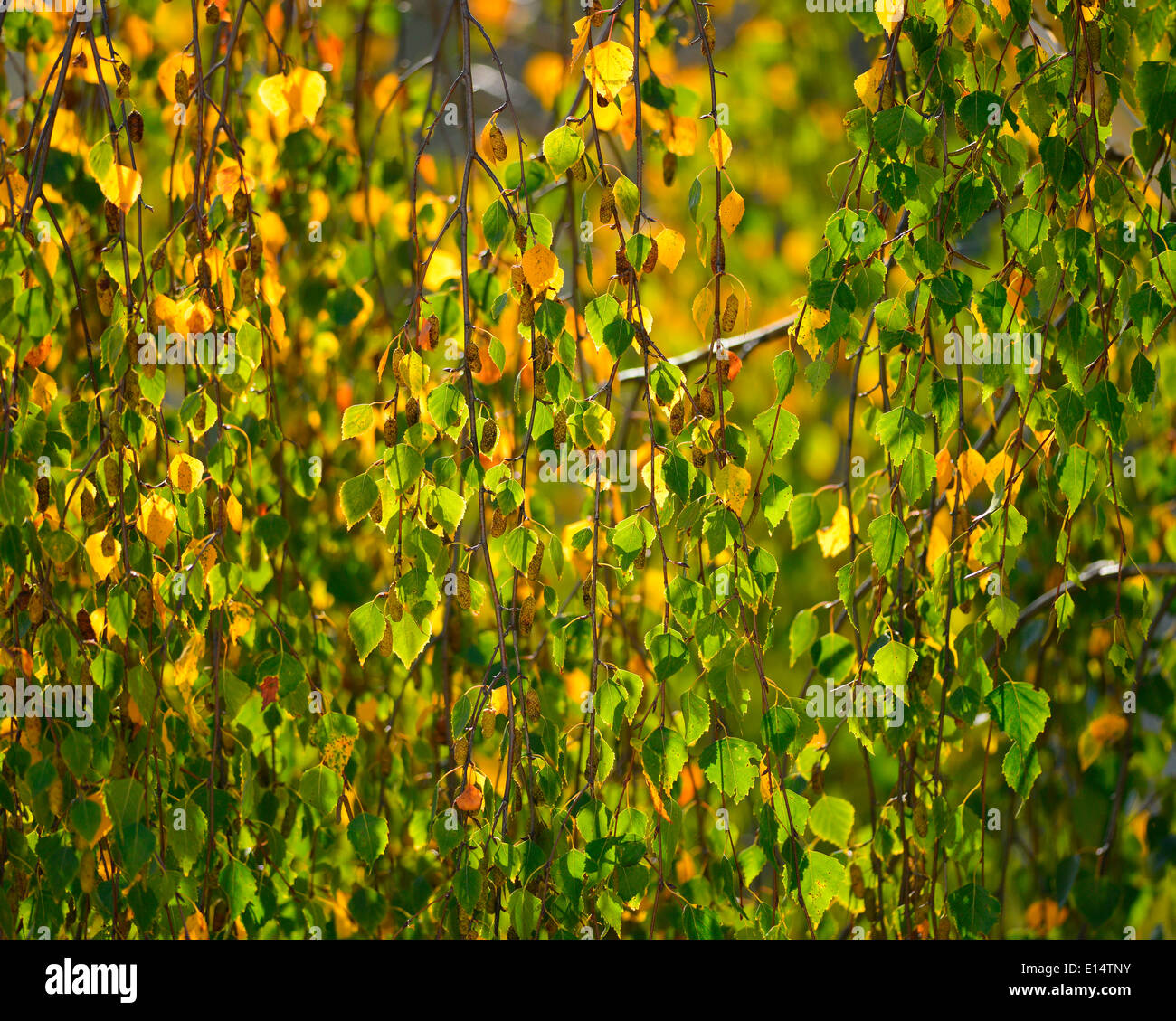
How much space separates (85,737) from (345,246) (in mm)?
708

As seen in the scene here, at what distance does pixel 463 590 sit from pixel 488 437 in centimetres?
11

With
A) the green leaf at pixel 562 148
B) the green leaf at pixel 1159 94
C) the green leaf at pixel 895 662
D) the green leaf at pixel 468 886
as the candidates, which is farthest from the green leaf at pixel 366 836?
the green leaf at pixel 1159 94

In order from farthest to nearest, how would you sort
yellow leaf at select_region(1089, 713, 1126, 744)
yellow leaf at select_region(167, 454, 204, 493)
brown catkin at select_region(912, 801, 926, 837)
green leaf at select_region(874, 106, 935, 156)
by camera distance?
yellow leaf at select_region(1089, 713, 1126, 744) → brown catkin at select_region(912, 801, 926, 837) → yellow leaf at select_region(167, 454, 204, 493) → green leaf at select_region(874, 106, 935, 156)

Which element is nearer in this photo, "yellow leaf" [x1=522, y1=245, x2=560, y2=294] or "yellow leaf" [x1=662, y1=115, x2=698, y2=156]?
"yellow leaf" [x1=522, y1=245, x2=560, y2=294]

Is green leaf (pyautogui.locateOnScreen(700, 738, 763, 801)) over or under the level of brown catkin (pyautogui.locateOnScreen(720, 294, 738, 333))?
under

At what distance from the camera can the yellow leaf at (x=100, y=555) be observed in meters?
0.93

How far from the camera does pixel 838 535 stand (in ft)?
3.56

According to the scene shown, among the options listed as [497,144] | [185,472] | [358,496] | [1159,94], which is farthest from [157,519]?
[1159,94]

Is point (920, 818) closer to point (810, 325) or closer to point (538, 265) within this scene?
point (810, 325)

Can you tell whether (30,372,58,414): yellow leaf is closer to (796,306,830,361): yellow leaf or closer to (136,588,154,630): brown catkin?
(136,588,154,630): brown catkin

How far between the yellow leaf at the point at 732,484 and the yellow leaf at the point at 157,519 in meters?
0.42

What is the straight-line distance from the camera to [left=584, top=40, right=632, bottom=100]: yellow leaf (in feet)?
2.83

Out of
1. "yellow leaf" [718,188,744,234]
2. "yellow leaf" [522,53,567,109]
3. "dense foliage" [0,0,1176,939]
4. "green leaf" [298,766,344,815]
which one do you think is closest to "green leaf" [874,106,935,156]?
"dense foliage" [0,0,1176,939]

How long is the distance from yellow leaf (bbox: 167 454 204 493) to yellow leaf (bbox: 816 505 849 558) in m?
0.55
